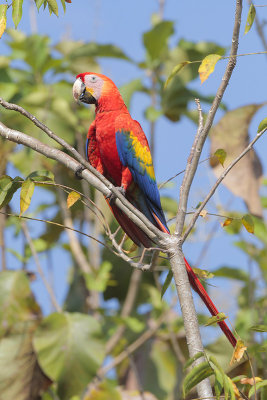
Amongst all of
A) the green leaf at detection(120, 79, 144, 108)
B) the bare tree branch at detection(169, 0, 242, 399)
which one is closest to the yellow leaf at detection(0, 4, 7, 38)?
the bare tree branch at detection(169, 0, 242, 399)

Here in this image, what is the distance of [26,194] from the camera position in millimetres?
1372

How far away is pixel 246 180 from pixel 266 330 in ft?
2.40

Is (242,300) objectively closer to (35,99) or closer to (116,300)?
(116,300)

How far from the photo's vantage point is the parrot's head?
237 cm

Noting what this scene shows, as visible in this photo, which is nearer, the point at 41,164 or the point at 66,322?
the point at 66,322

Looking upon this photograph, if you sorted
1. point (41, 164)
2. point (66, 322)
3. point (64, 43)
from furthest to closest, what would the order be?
1. point (64, 43)
2. point (41, 164)
3. point (66, 322)

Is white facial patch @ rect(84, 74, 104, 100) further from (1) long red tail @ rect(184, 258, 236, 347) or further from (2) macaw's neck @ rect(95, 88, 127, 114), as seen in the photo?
(1) long red tail @ rect(184, 258, 236, 347)

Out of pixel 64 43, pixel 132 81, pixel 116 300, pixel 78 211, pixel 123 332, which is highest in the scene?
pixel 64 43

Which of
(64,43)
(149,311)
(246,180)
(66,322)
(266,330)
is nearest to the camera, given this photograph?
(266,330)

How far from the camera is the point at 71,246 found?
3.20m

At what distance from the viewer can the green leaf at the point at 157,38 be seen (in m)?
3.20

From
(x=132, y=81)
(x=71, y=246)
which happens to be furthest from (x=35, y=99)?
(x=71, y=246)

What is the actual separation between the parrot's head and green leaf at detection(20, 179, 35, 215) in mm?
1047

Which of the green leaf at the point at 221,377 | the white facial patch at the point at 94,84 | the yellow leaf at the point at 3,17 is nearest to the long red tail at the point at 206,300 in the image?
the green leaf at the point at 221,377
